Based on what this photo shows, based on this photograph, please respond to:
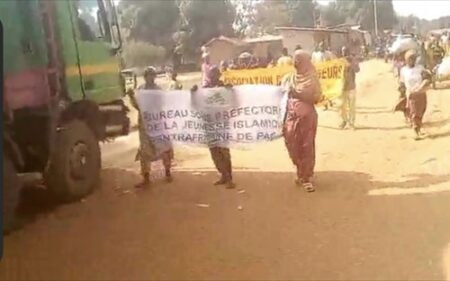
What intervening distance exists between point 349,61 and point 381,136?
6.2 inches

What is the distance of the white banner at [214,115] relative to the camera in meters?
1.25

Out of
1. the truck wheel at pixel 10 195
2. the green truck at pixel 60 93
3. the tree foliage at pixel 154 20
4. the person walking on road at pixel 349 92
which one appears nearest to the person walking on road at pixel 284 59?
the person walking on road at pixel 349 92

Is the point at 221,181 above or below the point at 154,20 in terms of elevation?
below

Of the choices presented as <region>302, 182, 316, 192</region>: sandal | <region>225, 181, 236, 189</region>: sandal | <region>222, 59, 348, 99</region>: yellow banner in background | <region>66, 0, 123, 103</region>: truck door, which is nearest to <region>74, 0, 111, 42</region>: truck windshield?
<region>66, 0, 123, 103</region>: truck door

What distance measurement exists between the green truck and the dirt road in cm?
4

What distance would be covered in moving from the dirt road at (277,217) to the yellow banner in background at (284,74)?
5 cm

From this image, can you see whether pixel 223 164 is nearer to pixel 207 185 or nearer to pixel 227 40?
pixel 207 185

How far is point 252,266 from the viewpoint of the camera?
4.03ft

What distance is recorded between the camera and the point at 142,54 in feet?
4.17

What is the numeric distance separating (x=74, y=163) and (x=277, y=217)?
421 millimetres

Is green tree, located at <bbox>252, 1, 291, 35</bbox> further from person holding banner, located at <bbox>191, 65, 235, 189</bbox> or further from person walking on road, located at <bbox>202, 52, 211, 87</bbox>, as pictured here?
person holding banner, located at <bbox>191, 65, 235, 189</bbox>

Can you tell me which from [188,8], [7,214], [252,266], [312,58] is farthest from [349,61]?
[7,214]

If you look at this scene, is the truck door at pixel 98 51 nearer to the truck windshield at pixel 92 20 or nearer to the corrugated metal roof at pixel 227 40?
the truck windshield at pixel 92 20

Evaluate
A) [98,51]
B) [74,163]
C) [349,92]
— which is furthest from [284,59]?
[74,163]
